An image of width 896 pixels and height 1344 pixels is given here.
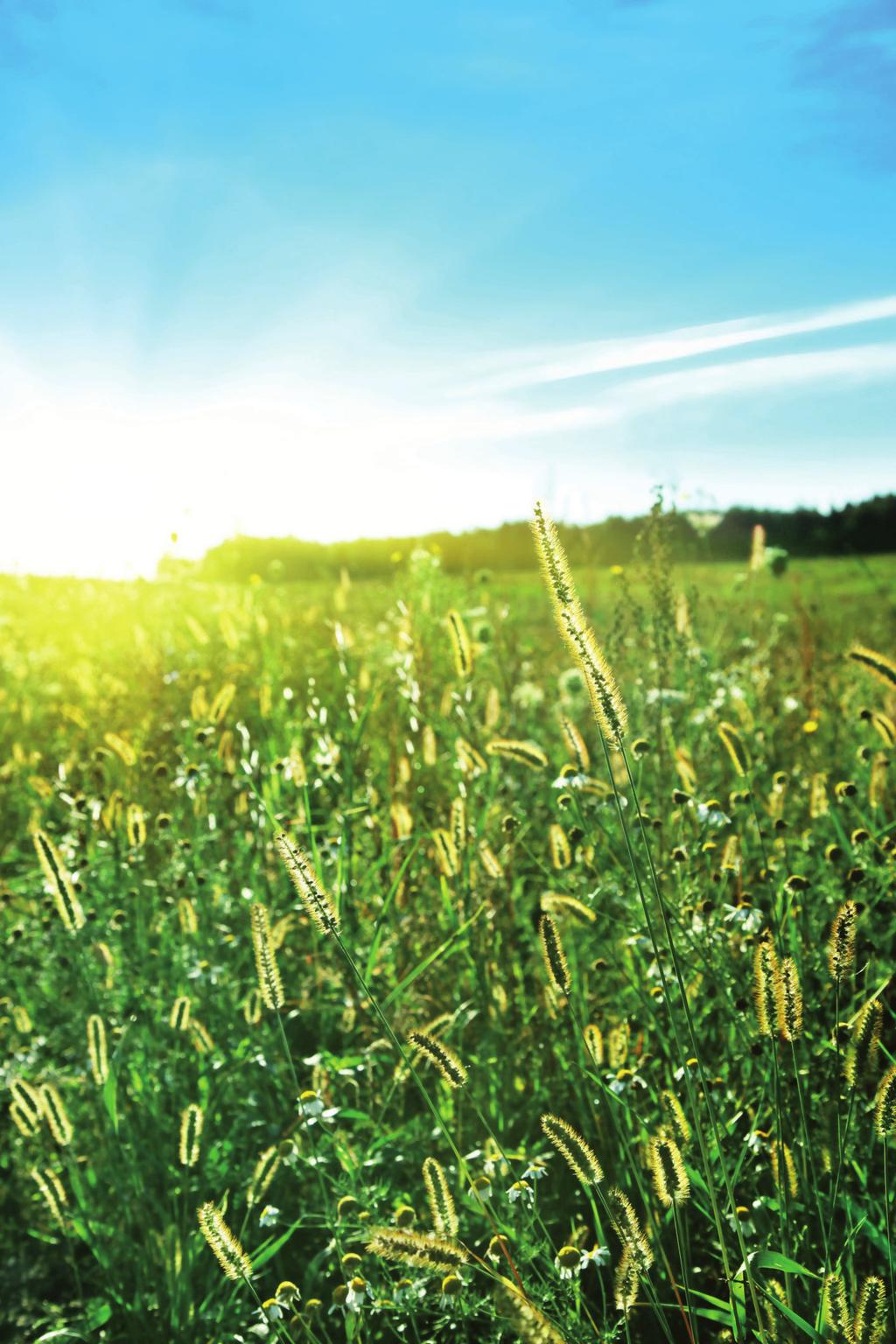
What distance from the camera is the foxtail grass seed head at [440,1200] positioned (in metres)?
1.41

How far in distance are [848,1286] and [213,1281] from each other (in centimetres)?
125

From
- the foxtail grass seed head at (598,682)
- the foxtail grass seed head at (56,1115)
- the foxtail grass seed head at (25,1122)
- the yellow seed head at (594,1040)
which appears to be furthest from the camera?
the foxtail grass seed head at (25,1122)

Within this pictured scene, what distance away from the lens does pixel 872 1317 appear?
1.38m

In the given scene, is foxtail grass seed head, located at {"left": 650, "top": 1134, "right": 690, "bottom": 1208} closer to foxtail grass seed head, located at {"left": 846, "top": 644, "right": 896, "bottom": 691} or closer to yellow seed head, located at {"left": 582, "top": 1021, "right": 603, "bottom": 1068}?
yellow seed head, located at {"left": 582, "top": 1021, "right": 603, "bottom": 1068}

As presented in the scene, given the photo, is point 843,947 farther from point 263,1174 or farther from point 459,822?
point 263,1174

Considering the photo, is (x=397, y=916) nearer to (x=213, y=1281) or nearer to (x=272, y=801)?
(x=272, y=801)

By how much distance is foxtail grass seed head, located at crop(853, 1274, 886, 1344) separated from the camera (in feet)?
3.93

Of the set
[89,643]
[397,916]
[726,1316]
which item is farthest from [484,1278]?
[89,643]

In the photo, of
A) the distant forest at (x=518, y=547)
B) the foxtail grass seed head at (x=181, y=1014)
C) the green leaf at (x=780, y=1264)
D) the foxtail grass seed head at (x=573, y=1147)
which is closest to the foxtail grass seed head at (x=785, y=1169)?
the green leaf at (x=780, y=1264)

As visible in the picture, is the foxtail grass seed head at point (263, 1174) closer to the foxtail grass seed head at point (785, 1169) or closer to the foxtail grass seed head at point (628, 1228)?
the foxtail grass seed head at point (628, 1228)

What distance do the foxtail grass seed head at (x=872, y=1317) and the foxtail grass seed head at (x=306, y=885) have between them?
0.74 meters

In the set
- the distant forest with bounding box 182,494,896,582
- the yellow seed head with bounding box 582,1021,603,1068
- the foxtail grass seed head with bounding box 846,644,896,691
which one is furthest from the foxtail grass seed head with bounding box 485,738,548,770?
the distant forest with bounding box 182,494,896,582

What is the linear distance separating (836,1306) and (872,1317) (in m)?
0.16

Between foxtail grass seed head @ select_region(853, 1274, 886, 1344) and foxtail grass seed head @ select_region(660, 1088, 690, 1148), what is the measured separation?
37 centimetres
